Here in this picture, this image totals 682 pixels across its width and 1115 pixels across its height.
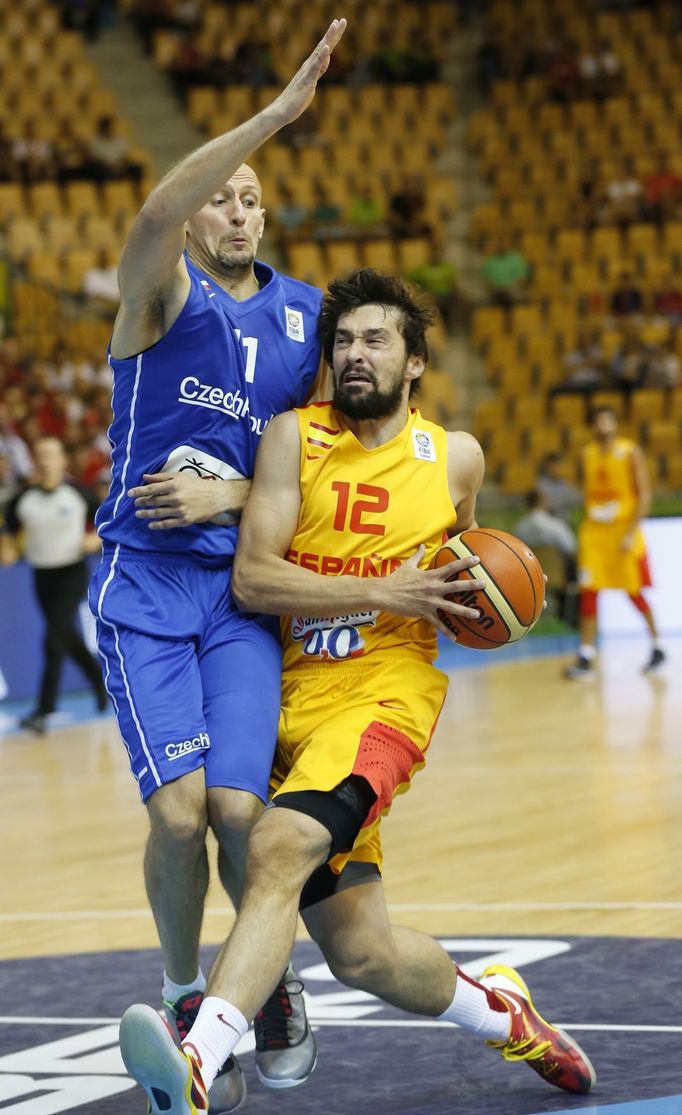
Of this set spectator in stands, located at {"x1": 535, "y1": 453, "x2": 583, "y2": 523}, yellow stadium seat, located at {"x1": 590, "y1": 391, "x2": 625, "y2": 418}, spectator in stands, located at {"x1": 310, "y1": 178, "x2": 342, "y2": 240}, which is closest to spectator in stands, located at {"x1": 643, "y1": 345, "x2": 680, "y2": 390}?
yellow stadium seat, located at {"x1": 590, "y1": 391, "x2": 625, "y2": 418}

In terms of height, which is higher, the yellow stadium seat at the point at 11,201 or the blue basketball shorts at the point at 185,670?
the yellow stadium seat at the point at 11,201

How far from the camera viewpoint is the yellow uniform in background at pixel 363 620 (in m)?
4.41

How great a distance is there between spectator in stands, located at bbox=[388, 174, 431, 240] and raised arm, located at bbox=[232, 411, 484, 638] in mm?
18121

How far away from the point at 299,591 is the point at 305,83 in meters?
1.20

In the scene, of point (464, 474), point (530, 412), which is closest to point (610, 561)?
point (530, 412)

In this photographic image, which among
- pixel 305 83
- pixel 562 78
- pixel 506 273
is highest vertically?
pixel 562 78

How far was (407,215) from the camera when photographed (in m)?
22.4

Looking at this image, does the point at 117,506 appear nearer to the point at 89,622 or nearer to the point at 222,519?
the point at 222,519

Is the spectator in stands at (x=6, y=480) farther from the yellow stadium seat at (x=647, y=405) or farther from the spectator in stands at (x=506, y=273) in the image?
the spectator in stands at (x=506, y=273)

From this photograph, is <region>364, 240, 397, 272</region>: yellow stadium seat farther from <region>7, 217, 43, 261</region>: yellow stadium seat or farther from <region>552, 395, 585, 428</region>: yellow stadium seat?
<region>7, 217, 43, 261</region>: yellow stadium seat

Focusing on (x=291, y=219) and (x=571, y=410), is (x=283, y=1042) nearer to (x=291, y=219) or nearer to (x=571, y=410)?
(x=571, y=410)

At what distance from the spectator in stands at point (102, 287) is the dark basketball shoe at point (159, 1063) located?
1629 cm

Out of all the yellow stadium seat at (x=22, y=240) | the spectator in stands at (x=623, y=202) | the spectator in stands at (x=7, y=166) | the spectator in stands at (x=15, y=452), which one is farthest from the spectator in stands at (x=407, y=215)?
the spectator in stands at (x=15, y=452)

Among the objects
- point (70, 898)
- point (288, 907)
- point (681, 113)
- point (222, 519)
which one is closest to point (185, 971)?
point (288, 907)
